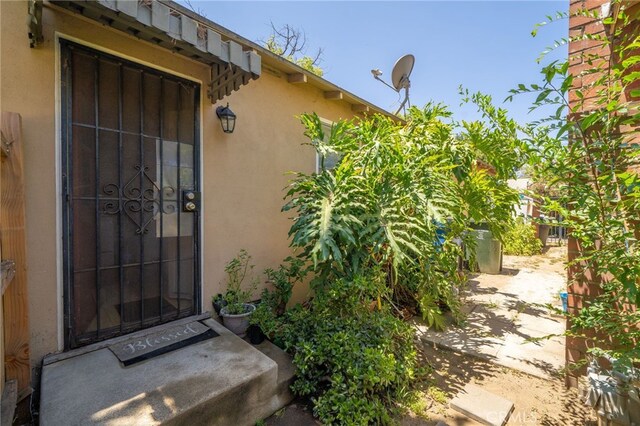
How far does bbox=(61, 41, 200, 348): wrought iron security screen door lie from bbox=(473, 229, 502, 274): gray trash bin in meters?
6.46

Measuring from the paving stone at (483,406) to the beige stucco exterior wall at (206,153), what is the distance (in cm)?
240

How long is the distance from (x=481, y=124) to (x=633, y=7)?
5.18ft

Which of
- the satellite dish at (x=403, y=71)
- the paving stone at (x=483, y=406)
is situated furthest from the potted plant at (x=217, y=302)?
the satellite dish at (x=403, y=71)

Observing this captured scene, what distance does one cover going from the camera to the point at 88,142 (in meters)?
2.50

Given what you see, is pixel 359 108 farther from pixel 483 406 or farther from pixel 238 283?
pixel 483 406

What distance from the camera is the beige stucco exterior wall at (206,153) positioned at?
219cm

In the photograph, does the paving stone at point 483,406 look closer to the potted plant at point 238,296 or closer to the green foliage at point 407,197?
the green foliage at point 407,197

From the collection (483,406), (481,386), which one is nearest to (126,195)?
(483,406)

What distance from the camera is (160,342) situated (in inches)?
102

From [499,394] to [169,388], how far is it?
2769 mm

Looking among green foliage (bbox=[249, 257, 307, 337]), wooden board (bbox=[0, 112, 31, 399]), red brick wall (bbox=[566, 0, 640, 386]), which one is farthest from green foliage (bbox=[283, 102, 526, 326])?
wooden board (bbox=[0, 112, 31, 399])

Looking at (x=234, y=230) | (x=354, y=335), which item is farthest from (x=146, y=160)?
(x=354, y=335)

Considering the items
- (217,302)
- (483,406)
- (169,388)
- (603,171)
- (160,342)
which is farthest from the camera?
(217,302)

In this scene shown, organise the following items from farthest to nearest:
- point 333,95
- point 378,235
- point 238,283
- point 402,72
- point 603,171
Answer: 1. point 402,72
2. point 333,95
3. point 238,283
4. point 378,235
5. point 603,171
